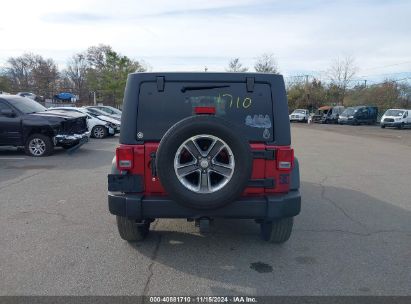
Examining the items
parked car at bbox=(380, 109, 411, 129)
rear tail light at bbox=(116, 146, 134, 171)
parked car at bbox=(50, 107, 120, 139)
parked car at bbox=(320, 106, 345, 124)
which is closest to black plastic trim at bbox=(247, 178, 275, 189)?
rear tail light at bbox=(116, 146, 134, 171)

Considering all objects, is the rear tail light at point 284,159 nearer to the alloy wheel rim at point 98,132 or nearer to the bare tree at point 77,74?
the alloy wheel rim at point 98,132

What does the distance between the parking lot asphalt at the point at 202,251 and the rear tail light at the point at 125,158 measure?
102cm

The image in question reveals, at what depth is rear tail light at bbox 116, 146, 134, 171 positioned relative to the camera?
384cm

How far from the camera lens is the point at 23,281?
349 centimetres

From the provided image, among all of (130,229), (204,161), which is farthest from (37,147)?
(204,161)

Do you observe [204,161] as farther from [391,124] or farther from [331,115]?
[331,115]

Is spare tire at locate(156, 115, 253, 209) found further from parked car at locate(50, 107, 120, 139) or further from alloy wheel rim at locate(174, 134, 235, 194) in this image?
parked car at locate(50, 107, 120, 139)

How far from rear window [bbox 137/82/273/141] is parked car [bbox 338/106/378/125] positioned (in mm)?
37604

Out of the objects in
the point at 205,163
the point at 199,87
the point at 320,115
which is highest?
the point at 199,87

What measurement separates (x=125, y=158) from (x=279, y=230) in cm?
Answer: 196

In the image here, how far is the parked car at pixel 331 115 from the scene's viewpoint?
139 ft

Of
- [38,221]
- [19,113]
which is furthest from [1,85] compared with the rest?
[38,221]

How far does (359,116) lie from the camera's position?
38.7 meters

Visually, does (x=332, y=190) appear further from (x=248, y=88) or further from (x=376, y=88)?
(x=376, y=88)
